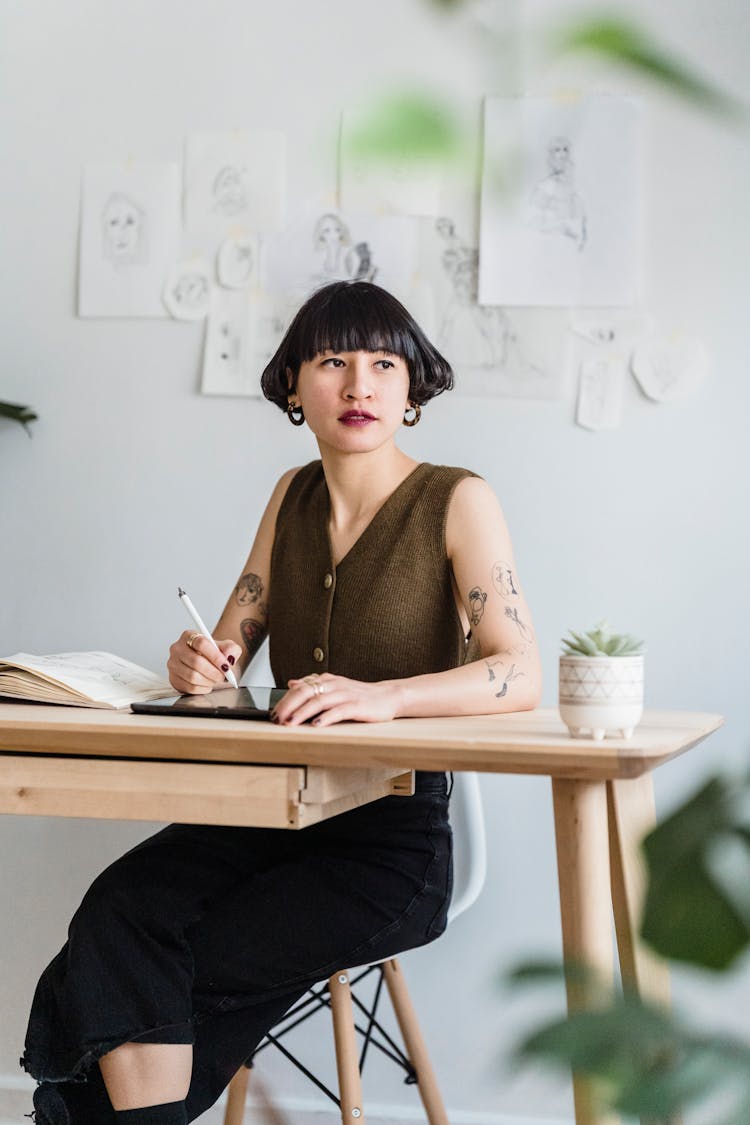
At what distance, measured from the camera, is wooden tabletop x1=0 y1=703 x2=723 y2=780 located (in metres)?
1.03

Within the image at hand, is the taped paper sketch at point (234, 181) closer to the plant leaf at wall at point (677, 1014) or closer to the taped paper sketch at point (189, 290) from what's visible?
the taped paper sketch at point (189, 290)

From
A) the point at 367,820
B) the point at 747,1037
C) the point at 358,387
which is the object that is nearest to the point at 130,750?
the point at 367,820

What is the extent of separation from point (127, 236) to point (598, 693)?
1424 mm

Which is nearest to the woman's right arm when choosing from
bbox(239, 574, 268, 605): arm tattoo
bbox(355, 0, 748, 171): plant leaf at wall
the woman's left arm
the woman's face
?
bbox(239, 574, 268, 605): arm tattoo

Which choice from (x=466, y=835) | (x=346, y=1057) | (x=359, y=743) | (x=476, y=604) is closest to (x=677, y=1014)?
(x=359, y=743)

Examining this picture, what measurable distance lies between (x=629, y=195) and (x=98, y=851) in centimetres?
139

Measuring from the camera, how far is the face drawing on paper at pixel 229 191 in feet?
7.01

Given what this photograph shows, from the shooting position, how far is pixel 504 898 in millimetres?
2045

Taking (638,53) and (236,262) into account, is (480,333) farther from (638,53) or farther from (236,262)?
(638,53)

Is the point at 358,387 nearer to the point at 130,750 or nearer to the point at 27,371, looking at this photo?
the point at 130,750

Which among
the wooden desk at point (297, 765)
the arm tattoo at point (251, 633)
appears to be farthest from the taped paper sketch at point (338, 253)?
the wooden desk at point (297, 765)

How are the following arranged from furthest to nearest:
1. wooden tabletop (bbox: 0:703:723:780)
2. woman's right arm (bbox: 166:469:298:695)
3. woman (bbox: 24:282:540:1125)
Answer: woman's right arm (bbox: 166:469:298:695), woman (bbox: 24:282:540:1125), wooden tabletop (bbox: 0:703:723:780)

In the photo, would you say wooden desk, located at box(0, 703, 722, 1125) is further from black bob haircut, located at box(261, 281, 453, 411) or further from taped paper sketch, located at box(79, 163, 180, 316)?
taped paper sketch, located at box(79, 163, 180, 316)

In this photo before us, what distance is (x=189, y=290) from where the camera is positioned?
7.09 ft
